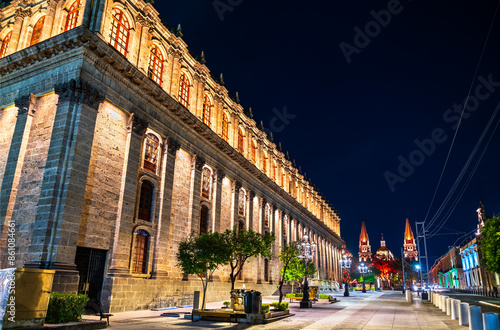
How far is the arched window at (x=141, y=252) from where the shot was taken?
22.6m

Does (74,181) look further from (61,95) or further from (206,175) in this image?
(206,175)

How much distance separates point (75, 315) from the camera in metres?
12.2

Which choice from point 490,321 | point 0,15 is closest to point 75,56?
point 0,15

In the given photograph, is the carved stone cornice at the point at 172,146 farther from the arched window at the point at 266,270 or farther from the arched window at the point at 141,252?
the arched window at the point at 266,270

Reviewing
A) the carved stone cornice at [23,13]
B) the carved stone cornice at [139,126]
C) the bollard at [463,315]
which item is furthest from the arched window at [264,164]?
the bollard at [463,315]

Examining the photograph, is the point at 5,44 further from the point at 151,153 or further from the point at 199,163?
the point at 199,163

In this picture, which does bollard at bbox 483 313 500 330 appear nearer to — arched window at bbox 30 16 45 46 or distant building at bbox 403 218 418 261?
arched window at bbox 30 16 45 46

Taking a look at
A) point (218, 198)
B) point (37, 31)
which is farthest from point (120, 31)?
point (218, 198)

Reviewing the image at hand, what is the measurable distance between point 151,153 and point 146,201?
349 cm

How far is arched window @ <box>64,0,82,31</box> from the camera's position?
74.0ft

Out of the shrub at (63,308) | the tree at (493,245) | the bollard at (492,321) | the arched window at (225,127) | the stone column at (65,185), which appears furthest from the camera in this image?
the tree at (493,245)

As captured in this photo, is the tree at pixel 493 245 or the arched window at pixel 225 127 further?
the tree at pixel 493 245

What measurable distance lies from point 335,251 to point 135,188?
246 ft

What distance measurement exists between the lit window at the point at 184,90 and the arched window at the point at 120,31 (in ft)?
21.3
